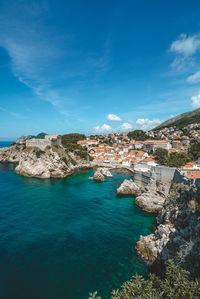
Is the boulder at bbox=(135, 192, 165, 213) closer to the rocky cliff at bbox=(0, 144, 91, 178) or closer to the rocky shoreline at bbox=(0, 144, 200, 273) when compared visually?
the rocky shoreline at bbox=(0, 144, 200, 273)

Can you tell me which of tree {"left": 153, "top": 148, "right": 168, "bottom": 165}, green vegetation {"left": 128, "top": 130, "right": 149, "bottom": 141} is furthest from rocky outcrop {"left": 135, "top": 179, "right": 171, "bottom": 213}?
Answer: green vegetation {"left": 128, "top": 130, "right": 149, "bottom": 141}

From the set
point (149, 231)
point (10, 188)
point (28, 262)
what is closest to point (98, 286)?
point (28, 262)

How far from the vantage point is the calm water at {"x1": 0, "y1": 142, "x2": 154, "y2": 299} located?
9906 mm

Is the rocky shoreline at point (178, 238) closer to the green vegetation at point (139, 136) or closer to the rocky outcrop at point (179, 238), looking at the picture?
the rocky outcrop at point (179, 238)

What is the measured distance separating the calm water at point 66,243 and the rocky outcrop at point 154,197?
4.04ft

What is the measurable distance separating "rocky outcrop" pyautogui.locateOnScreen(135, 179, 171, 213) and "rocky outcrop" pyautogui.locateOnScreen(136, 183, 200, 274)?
6226 mm

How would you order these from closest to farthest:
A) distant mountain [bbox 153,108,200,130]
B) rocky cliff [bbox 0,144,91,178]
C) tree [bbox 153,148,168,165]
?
tree [bbox 153,148,168,165], rocky cliff [bbox 0,144,91,178], distant mountain [bbox 153,108,200,130]

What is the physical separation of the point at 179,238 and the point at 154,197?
9.90 m

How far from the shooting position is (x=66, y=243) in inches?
545

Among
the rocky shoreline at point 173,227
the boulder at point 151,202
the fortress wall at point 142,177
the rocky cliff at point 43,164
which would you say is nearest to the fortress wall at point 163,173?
the rocky shoreline at point 173,227

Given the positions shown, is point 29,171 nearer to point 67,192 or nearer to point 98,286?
point 67,192

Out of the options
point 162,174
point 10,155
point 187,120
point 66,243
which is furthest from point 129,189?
point 187,120

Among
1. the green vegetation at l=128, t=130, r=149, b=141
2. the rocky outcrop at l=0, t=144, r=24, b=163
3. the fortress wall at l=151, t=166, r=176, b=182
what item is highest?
the green vegetation at l=128, t=130, r=149, b=141

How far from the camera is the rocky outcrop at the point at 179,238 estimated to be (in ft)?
30.3
